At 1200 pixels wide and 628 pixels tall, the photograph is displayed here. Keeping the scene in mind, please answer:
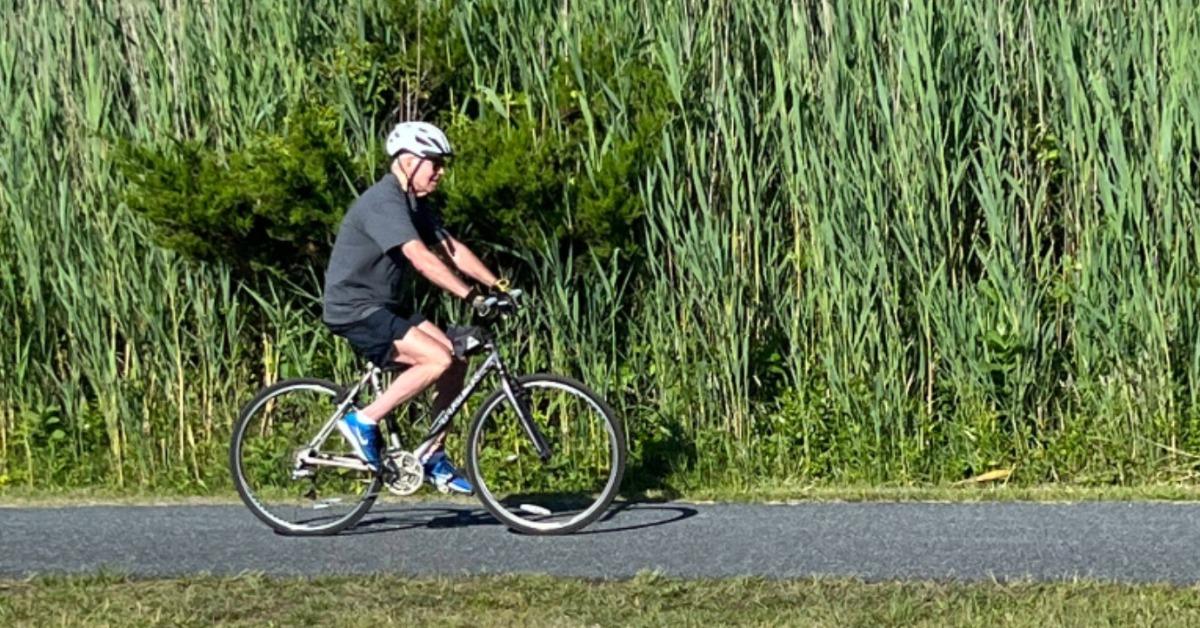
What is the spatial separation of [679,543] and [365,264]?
180 centimetres

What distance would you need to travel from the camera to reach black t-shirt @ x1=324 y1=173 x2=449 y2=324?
9.23 metres

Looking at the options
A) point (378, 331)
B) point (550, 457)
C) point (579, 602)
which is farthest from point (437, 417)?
point (579, 602)

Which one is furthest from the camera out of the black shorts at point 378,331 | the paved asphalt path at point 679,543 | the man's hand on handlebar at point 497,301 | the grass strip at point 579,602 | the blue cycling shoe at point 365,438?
the blue cycling shoe at point 365,438

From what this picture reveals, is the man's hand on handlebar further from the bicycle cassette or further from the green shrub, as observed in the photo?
the green shrub

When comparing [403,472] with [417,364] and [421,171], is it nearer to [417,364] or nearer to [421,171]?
[417,364]

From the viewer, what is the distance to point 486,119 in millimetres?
10859

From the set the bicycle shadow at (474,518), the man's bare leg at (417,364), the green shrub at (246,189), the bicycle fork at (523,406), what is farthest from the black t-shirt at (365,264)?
the green shrub at (246,189)

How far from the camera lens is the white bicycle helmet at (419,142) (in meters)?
9.25

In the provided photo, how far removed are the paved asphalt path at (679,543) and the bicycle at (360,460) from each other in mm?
120

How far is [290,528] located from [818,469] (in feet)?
8.99

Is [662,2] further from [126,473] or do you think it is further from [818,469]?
[126,473]

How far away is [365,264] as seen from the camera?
9.36 m

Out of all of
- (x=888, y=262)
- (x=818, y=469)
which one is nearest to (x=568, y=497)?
(x=818, y=469)

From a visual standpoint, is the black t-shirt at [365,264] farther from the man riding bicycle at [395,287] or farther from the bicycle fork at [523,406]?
the bicycle fork at [523,406]
